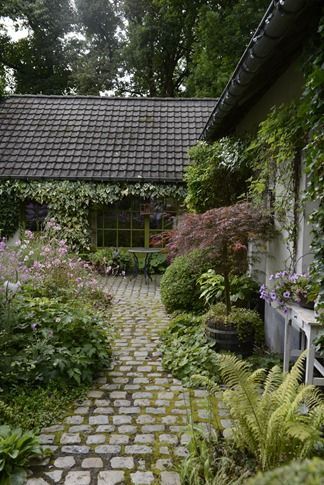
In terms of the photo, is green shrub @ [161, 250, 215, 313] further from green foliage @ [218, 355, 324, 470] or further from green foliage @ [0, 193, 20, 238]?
green foliage @ [0, 193, 20, 238]

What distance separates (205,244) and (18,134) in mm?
9680

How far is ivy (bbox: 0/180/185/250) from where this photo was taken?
36.2ft

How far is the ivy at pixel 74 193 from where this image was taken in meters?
11.0

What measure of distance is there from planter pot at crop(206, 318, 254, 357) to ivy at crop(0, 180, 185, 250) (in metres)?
6.71

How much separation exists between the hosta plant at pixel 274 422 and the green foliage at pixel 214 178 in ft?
14.7

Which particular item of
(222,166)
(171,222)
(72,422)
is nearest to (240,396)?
(72,422)

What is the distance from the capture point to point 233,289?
19.6 ft

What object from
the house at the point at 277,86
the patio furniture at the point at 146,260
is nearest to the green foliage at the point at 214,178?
the house at the point at 277,86

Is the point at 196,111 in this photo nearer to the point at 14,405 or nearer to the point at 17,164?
the point at 17,164

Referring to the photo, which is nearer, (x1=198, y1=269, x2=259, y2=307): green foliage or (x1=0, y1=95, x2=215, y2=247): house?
(x1=198, y1=269, x2=259, y2=307): green foliage

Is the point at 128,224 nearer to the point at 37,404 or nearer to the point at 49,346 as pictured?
the point at 49,346

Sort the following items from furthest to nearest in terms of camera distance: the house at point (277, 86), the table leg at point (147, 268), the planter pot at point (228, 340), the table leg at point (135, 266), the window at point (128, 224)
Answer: the window at point (128, 224), the table leg at point (135, 266), the table leg at point (147, 268), the planter pot at point (228, 340), the house at point (277, 86)

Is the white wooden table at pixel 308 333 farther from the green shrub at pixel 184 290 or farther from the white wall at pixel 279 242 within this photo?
the green shrub at pixel 184 290

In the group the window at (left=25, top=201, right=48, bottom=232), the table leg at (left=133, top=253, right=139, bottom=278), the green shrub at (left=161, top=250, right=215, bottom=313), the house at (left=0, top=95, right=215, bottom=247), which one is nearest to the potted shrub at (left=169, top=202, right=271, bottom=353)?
the green shrub at (left=161, top=250, right=215, bottom=313)
